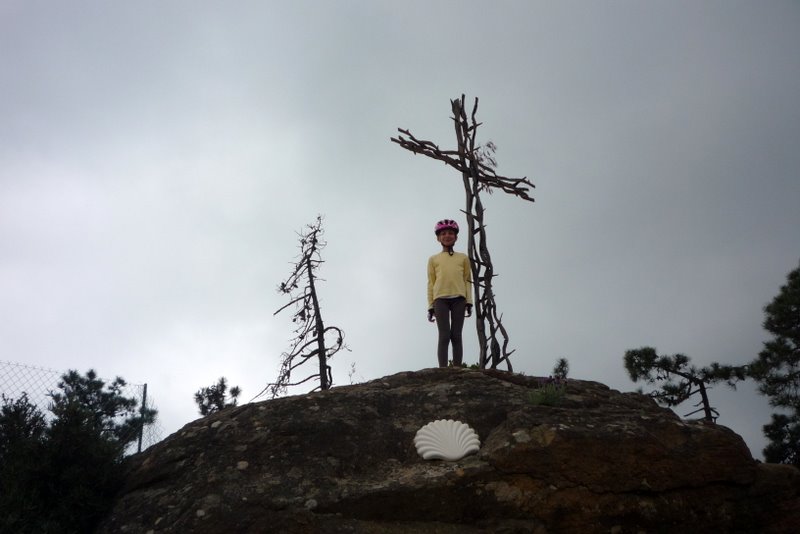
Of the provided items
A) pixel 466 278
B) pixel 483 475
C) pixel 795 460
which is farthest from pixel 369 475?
pixel 795 460

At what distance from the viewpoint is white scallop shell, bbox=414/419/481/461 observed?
538 cm

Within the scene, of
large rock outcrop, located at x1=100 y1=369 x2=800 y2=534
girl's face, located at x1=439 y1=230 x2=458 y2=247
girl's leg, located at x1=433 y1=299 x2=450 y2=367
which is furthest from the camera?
girl's face, located at x1=439 y1=230 x2=458 y2=247

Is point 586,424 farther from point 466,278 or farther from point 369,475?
point 466,278

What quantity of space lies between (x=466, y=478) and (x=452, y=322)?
3425 millimetres

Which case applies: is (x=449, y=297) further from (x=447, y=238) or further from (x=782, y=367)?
(x=782, y=367)

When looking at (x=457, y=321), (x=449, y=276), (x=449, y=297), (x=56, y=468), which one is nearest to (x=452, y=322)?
(x=457, y=321)

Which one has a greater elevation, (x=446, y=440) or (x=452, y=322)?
(x=452, y=322)

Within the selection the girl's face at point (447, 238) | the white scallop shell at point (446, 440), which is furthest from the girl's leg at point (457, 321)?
the white scallop shell at point (446, 440)

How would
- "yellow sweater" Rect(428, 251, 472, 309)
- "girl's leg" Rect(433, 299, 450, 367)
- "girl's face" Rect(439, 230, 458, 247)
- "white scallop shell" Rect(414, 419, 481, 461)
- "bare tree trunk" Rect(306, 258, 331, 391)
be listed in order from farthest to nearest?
"bare tree trunk" Rect(306, 258, 331, 391)
"girl's face" Rect(439, 230, 458, 247)
"yellow sweater" Rect(428, 251, 472, 309)
"girl's leg" Rect(433, 299, 450, 367)
"white scallop shell" Rect(414, 419, 481, 461)

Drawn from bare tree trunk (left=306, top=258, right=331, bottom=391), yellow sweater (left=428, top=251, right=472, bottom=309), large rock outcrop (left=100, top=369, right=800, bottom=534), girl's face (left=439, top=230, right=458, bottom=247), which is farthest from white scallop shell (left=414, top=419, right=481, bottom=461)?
bare tree trunk (left=306, top=258, right=331, bottom=391)

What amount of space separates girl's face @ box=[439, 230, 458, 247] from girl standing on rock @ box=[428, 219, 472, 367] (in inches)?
4.1

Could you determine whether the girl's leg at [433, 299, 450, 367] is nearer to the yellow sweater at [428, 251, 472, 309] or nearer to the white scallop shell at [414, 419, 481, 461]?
the yellow sweater at [428, 251, 472, 309]

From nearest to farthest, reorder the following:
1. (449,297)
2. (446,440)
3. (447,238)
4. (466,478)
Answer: (466,478)
(446,440)
(449,297)
(447,238)

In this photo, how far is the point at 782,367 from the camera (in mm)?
11844
